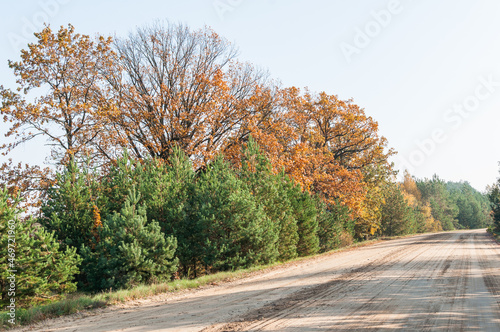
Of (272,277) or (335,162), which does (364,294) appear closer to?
(272,277)

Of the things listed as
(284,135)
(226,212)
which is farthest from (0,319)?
(284,135)

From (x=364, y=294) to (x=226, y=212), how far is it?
7.97 metres

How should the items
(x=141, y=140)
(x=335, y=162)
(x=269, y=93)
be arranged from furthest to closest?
(x=335, y=162) → (x=269, y=93) → (x=141, y=140)

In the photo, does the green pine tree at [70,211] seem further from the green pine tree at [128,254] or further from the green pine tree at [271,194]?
the green pine tree at [271,194]

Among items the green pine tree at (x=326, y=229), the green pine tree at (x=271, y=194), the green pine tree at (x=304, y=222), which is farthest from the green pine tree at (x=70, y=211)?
the green pine tree at (x=326, y=229)

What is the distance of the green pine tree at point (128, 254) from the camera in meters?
12.7

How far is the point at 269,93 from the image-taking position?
2817 cm

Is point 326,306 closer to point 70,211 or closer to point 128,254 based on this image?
point 128,254

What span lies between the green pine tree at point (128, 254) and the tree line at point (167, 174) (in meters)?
0.05

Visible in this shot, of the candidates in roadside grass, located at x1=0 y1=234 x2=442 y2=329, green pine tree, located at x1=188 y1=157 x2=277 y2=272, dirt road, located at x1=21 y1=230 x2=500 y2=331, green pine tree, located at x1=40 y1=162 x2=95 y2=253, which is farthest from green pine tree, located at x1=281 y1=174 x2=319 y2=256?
green pine tree, located at x1=40 y1=162 x2=95 y2=253

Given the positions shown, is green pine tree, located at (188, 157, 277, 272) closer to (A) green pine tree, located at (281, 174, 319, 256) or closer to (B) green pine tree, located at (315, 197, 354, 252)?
(A) green pine tree, located at (281, 174, 319, 256)

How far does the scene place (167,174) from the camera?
17.7 m

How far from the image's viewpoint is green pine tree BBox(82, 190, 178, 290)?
12.7 m

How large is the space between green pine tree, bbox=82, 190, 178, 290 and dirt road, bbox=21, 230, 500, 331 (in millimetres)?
2966
